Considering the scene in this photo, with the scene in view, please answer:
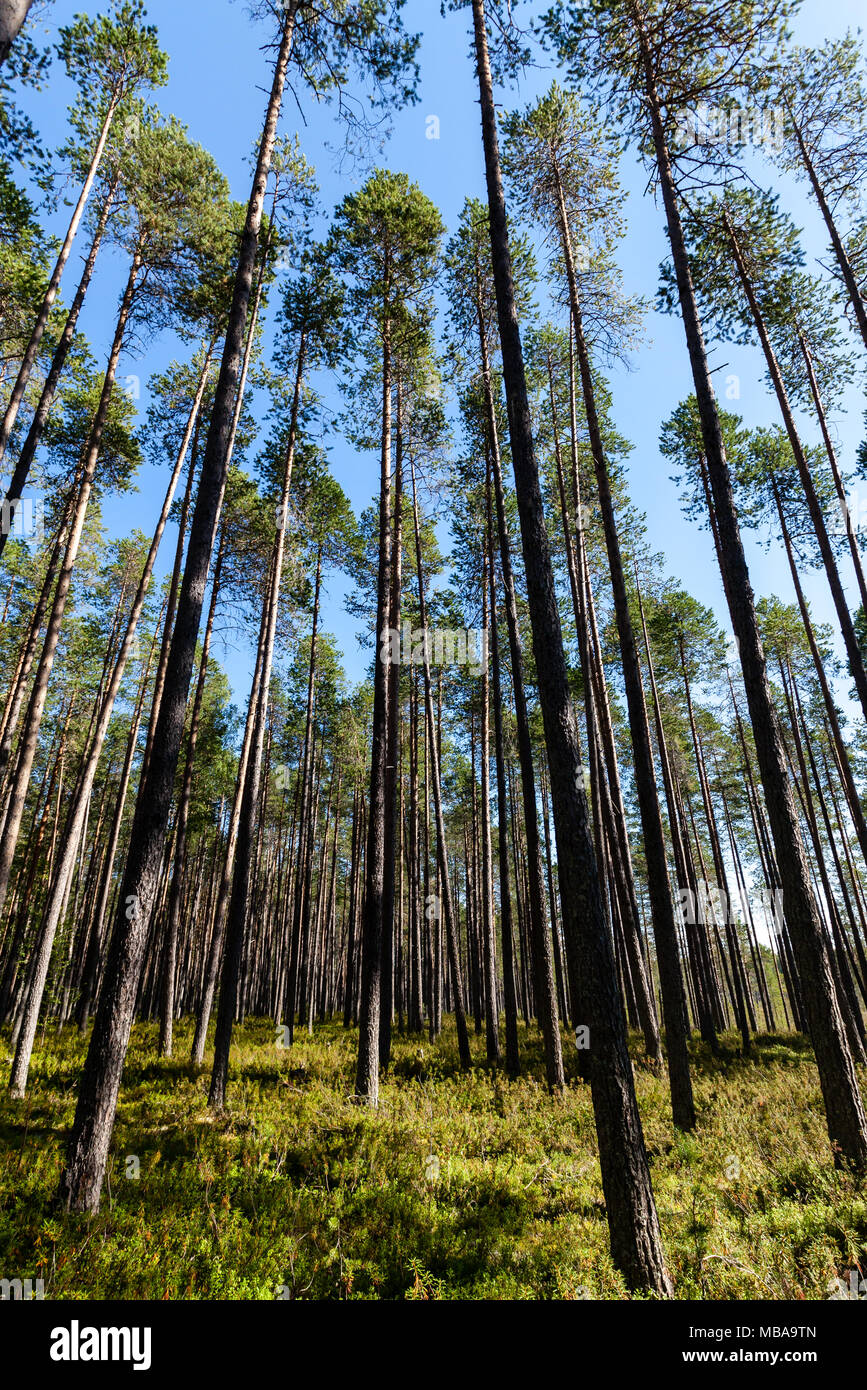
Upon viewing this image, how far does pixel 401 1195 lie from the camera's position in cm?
580

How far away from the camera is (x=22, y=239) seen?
11.0 meters

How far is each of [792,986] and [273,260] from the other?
33.8m

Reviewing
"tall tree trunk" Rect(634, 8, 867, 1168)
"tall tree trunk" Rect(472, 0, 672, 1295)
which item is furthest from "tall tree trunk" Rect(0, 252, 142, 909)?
"tall tree trunk" Rect(634, 8, 867, 1168)

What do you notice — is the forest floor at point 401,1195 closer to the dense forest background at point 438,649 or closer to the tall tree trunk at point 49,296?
the dense forest background at point 438,649

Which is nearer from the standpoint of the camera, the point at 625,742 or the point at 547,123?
the point at 547,123

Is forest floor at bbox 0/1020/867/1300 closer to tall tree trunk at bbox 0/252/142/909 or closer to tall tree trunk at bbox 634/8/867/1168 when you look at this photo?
tall tree trunk at bbox 634/8/867/1168

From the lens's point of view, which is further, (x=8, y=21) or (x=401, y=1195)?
(x=401, y=1195)

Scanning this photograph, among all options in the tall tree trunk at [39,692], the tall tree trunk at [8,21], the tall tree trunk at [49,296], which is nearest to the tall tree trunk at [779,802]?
the tall tree trunk at [8,21]

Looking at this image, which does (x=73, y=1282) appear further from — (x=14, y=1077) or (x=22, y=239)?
(x=22, y=239)

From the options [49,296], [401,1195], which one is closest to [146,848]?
[401,1195]

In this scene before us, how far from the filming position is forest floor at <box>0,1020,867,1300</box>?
13.6 feet

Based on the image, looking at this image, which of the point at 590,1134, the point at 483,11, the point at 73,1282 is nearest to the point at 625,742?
the point at 590,1134

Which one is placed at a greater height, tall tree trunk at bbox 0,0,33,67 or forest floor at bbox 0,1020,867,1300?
tall tree trunk at bbox 0,0,33,67

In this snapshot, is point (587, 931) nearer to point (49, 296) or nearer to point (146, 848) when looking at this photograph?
point (146, 848)
